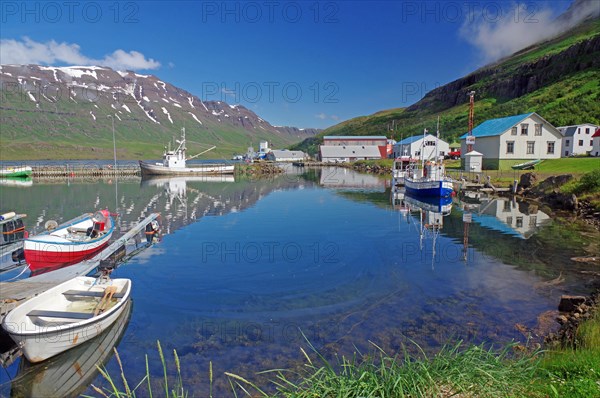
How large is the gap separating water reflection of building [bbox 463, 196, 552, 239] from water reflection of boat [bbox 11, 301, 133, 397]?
25439 mm

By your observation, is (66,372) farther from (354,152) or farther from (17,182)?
(354,152)

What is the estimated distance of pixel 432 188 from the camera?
1789 inches

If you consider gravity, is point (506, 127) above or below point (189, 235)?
above

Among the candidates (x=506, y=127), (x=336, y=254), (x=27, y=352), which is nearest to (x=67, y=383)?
(x=27, y=352)

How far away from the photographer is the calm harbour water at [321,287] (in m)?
→ 12.0

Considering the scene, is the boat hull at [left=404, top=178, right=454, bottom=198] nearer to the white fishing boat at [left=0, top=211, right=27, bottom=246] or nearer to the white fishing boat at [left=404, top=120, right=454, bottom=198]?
the white fishing boat at [left=404, top=120, right=454, bottom=198]

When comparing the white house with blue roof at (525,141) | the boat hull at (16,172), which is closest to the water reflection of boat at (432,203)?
the white house with blue roof at (525,141)

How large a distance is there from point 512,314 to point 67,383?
45.9ft

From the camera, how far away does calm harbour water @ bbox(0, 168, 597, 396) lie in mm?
11969

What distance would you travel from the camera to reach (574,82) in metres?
118

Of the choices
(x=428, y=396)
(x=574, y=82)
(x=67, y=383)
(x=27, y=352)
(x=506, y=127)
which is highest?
(x=574, y=82)

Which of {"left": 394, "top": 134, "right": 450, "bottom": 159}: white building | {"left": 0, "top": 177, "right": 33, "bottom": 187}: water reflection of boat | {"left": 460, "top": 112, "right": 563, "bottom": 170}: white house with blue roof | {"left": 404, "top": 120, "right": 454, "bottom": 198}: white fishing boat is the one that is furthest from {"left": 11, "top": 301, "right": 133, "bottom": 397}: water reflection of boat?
{"left": 394, "top": 134, "right": 450, "bottom": 159}: white building

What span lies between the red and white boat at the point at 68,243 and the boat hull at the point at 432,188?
3395cm

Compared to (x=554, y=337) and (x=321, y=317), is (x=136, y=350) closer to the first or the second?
(x=321, y=317)
